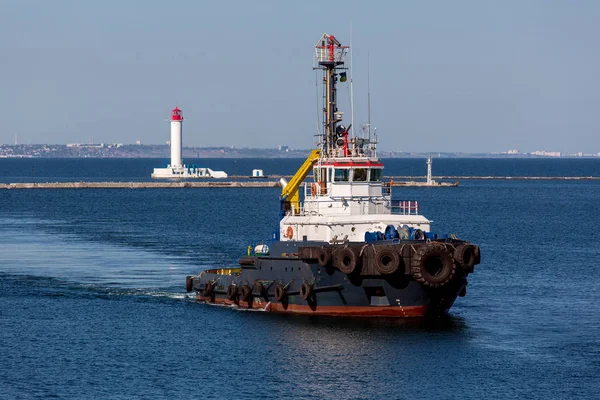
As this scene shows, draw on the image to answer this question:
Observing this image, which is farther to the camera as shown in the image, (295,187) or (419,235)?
(295,187)

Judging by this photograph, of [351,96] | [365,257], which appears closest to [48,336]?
[365,257]

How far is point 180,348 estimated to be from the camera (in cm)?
3934

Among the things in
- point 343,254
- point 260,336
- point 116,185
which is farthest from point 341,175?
point 116,185

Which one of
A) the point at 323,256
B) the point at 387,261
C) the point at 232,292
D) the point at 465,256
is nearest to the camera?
the point at 387,261

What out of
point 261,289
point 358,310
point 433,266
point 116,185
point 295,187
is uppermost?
point 295,187

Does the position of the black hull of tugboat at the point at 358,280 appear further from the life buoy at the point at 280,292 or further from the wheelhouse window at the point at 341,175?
the wheelhouse window at the point at 341,175

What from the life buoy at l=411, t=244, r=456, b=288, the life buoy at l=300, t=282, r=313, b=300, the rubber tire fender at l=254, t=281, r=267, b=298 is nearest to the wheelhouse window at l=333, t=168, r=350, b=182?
the life buoy at l=300, t=282, r=313, b=300

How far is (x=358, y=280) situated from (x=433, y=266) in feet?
9.46

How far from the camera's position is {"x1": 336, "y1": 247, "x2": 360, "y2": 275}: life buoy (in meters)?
40.8

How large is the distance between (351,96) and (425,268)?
972 cm

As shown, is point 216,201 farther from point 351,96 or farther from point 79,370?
point 79,370

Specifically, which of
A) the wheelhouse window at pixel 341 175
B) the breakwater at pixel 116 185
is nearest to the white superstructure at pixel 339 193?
the wheelhouse window at pixel 341 175

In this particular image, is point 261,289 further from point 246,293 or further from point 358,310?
point 358,310

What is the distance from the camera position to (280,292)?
43656mm
